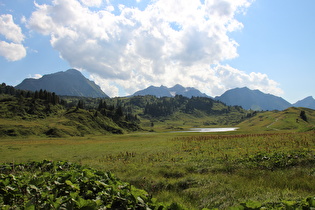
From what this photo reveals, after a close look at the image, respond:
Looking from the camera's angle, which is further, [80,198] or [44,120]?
[44,120]

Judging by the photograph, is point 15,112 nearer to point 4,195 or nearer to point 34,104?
point 34,104

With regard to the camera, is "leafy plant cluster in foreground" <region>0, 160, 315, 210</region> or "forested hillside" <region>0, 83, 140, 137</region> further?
"forested hillside" <region>0, 83, 140, 137</region>

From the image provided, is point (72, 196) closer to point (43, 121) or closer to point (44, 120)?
point (43, 121)

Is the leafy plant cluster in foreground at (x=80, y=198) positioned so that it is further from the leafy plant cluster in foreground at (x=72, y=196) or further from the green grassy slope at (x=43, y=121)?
the green grassy slope at (x=43, y=121)

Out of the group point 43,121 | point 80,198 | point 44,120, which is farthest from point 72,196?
point 44,120

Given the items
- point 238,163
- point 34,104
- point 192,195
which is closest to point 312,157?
point 238,163

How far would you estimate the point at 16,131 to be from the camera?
284ft

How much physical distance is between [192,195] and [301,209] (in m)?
6.96

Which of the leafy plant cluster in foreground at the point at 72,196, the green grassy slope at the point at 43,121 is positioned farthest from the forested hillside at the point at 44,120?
the leafy plant cluster in foreground at the point at 72,196

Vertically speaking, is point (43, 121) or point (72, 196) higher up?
point (72, 196)

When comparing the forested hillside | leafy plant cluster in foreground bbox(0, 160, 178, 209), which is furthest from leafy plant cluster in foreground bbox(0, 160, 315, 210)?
the forested hillside

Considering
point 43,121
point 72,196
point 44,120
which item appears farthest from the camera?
point 44,120

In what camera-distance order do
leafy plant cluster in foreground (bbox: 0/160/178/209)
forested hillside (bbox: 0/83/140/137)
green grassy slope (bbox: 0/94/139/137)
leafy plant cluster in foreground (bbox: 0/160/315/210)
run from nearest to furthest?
leafy plant cluster in foreground (bbox: 0/160/315/210) → leafy plant cluster in foreground (bbox: 0/160/178/209) → green grassy slope (bbox: 0/94/139/137) → forested hillside (bbox: 0/83/140/137)

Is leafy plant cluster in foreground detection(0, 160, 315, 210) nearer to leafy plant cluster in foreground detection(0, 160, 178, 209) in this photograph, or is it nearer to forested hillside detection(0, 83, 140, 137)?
leafy plant cluster in foreground detection(0, 160, 178, 209)
